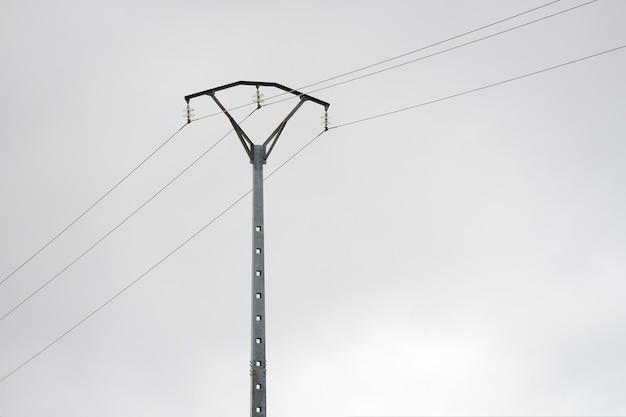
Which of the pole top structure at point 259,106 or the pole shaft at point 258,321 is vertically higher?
the pole top structure at point 259,106

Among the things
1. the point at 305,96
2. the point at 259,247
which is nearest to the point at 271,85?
the point at 305,96

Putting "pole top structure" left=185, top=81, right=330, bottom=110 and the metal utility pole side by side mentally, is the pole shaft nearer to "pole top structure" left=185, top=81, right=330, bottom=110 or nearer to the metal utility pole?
the metal utility pole

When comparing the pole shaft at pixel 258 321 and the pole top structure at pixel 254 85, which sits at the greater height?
the pole top structure at pixel 254 85

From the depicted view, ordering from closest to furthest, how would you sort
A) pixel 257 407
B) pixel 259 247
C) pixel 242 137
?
pixel 257 407 → pixel 259 247 → pixel 242 137

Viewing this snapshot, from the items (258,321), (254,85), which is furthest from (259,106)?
(258,321)

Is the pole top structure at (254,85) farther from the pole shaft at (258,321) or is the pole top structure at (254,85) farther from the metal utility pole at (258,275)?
the pole shaft at (258,321)

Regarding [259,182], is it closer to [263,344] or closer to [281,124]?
[281,124]

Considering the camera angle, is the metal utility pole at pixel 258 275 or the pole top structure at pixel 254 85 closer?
the metal utility pole at pixel 258 275

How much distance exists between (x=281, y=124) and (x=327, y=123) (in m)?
2.07

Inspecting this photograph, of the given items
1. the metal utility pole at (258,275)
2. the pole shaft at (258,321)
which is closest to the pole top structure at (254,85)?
the metal utility pole at (258,275)

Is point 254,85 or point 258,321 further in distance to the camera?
point 254,85

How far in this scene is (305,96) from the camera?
29172mm

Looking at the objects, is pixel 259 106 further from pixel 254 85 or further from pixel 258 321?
pixel 258 321

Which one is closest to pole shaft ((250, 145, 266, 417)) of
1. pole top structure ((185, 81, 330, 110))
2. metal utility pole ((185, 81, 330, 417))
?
metal utility pole ((185, 81, 330, 417))
